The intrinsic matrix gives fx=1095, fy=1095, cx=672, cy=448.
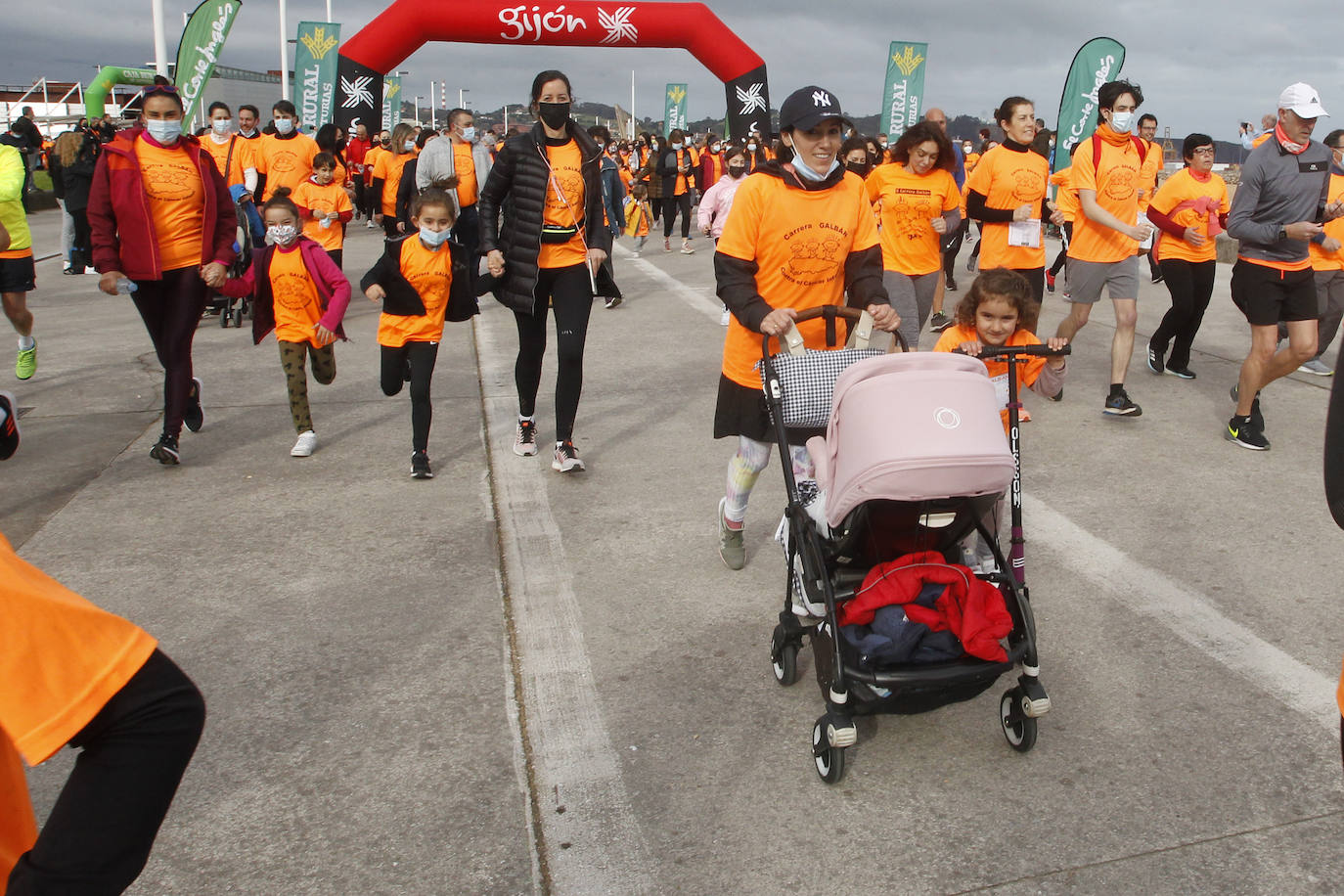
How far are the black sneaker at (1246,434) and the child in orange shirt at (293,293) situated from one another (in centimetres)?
511

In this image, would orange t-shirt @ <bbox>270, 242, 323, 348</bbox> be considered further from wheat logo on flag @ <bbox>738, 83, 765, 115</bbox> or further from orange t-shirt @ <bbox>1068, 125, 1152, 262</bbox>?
wheat logo on flag @ <bbox>738, 83, 765, 115</bbox>

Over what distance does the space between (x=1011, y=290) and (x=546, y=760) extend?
2.30m

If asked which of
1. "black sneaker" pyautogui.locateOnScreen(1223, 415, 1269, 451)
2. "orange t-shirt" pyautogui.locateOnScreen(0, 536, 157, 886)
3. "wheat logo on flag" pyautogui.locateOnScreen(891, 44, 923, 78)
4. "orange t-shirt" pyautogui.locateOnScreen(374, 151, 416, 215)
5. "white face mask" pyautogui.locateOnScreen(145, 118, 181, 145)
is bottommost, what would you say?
"black sneaker" pyautogui.locateOnScreen(1223, 415, 1269, 451)

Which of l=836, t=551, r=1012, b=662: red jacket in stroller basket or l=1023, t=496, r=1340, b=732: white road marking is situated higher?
l=836, t=551, r=1012, b=662: red jacket in stroller basket

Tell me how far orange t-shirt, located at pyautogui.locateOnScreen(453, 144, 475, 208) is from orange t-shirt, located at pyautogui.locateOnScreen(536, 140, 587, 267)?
5144 millimetres

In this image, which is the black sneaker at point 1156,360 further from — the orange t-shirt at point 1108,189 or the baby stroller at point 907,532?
the baby stroller at point 907,532

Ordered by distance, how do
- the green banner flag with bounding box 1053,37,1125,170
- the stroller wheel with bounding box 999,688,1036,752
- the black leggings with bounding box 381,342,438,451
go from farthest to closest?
1. the green banner flag with bounding box 1053,37,1125,170
2. the black leggings with bounding box 381,342,438,451
3. the stroller wheel with bounding box 999,688,1036,752

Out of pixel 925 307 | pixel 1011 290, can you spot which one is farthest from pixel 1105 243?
pixel 1011 290

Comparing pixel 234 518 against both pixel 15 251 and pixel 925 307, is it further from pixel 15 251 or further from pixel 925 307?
pixel 925 307

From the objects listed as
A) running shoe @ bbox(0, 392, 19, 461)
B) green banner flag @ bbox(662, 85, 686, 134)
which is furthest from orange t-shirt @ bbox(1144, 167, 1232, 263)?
green banner flag @ bbox(662, 85, 686, 134)

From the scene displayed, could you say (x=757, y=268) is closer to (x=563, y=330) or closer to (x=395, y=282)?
(x=563, y=330)

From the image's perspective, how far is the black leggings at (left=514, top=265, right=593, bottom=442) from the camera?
18.9ft

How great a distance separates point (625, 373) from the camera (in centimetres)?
834

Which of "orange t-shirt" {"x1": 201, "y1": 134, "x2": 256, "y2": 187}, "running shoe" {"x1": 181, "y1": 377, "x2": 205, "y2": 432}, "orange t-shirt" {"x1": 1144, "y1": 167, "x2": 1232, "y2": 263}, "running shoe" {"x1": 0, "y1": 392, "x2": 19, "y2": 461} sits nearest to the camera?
"running shoe" {"x1": 0, "y1": 392, "x2": 19, "y2": 461}
